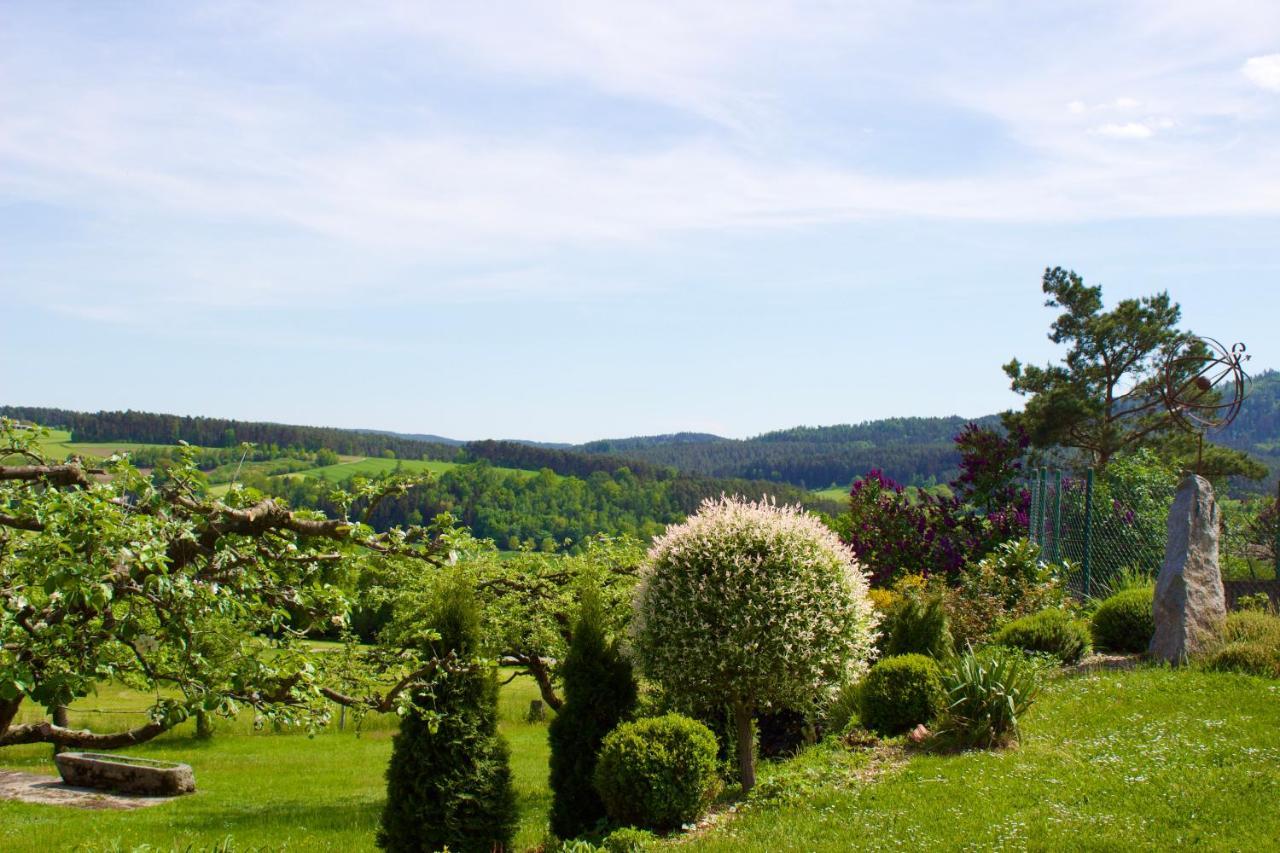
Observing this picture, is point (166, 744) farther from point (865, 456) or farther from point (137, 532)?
point (865, 456)

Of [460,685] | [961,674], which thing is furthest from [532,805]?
[961,674]

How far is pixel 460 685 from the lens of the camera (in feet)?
28.1

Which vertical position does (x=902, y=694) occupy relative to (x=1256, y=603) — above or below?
below

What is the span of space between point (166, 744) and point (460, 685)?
68.4 ft

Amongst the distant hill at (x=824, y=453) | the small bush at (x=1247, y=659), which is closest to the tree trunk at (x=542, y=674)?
the small bush at (x=1247, y=659)

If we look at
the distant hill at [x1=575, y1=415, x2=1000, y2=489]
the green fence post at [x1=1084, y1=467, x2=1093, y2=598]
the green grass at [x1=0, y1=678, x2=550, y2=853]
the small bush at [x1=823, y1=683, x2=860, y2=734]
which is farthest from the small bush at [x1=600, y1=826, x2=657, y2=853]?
the distant hill at [x1=575, y1=415, x2=1000, y2=489]

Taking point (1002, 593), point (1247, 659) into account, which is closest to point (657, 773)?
point (1247, 659)

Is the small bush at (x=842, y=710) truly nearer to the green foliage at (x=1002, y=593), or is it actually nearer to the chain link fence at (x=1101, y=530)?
the green foliage at (x=1002, y=593)

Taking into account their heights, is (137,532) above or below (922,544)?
above

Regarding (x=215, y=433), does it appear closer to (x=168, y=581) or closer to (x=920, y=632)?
(x=920, y=632)

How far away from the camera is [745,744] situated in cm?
873

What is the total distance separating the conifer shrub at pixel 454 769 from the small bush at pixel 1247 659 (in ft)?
23.2

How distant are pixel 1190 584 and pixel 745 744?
5.16 m

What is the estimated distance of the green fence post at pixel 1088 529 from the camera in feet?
46.5
